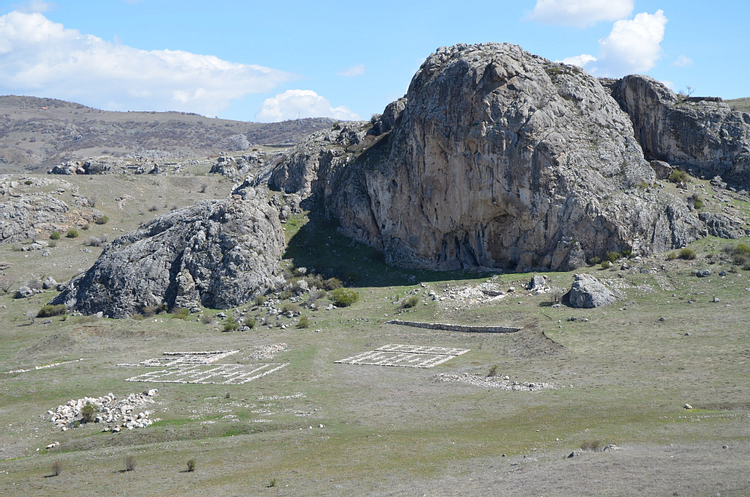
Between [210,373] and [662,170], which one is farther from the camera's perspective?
[662,170]

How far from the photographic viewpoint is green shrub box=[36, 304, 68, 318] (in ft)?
139

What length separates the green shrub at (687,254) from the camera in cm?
3750

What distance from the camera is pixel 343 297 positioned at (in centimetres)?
4231

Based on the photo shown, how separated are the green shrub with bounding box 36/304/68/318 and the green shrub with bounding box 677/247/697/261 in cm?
4351

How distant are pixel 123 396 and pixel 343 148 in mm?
35240

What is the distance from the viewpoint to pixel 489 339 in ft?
106

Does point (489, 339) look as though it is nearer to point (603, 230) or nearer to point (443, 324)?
point (443, 324)

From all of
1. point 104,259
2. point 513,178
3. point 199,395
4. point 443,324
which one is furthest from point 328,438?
point 104,259

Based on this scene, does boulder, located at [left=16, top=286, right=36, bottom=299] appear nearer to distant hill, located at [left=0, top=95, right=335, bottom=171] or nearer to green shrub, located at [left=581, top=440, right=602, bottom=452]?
green shrub, located at [left=581, top=440, right=602, bottom=452]

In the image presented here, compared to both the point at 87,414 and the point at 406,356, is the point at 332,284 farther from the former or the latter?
the point at 87,414

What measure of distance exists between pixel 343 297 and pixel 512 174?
15.2 meters

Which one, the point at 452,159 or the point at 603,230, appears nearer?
the point at 603,230

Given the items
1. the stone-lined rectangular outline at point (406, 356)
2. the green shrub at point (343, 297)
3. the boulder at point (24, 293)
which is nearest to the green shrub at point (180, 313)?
the green shrub at point (343, 297)

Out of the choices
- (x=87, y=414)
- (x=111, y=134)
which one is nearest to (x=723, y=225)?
(x=87, y=414)
